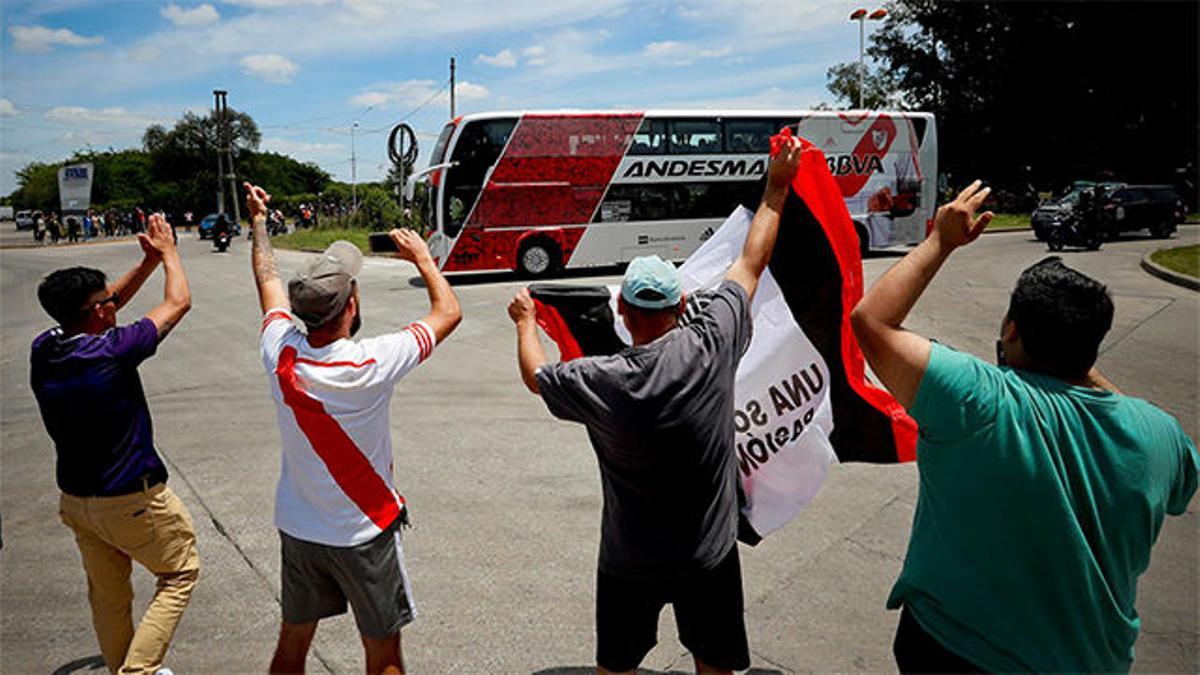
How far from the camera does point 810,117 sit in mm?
20000

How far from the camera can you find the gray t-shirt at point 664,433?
2.31 meters

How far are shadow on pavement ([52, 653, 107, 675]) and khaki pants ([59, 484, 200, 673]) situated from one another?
550 millimetres

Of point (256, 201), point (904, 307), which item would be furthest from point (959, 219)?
point (256, 201)

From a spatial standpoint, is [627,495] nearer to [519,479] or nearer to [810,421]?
[810,421]

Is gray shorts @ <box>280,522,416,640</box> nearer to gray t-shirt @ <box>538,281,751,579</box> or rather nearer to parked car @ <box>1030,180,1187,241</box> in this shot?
gray t-shirt @ <box>538,281,751,579</box>

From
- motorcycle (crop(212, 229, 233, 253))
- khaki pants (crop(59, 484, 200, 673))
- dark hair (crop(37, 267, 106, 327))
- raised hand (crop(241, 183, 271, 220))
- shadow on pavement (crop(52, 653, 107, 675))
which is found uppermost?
motorcycle (crop(212, 229, 233, 253))

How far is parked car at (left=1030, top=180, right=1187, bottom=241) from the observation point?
73.4 ft

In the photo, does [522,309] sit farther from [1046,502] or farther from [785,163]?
[1046,502]

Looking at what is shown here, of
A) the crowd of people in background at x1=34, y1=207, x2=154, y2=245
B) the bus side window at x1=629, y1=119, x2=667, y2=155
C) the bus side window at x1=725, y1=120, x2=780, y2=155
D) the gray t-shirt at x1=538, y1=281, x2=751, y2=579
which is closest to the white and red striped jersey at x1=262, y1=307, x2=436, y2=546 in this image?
the gray t-shirt at x1=538, y1=281, x2=751, y2=579

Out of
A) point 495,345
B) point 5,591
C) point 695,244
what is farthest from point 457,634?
point 695,244

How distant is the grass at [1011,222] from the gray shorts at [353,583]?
32146 millimetres

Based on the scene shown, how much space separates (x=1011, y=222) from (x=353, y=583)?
36846mm

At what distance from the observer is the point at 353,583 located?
105 inches

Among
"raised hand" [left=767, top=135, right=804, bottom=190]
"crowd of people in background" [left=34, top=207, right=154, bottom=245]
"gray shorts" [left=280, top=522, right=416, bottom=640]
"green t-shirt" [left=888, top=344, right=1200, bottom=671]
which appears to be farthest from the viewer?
"crowd of people in background" [left=34, top=207, right=154, bottom=245]
